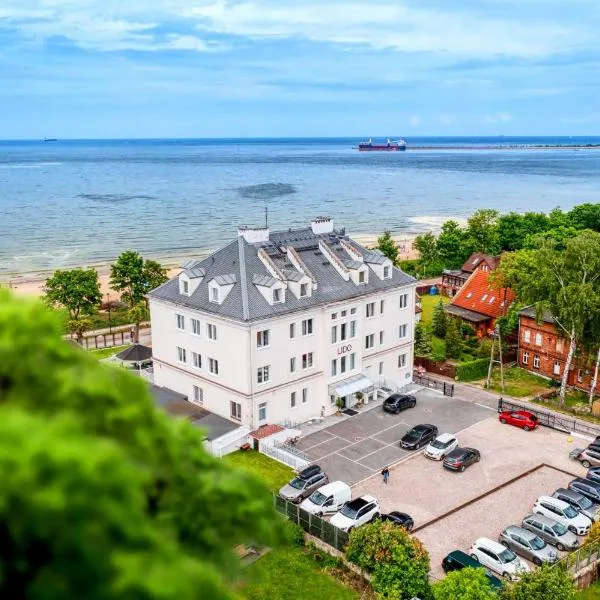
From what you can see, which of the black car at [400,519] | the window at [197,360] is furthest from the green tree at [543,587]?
the window at [197,360]

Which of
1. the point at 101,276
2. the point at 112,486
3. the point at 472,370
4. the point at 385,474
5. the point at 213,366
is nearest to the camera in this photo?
the point at 112,486

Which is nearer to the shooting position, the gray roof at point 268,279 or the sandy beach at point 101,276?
the gray roof at point 268,279

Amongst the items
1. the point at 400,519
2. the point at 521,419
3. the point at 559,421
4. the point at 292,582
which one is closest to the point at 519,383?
the point at 559,421

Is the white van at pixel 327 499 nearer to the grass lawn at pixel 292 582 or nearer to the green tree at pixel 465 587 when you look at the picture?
the grass lawn at pixel 292 582

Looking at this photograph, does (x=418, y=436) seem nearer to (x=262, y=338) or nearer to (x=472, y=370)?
(x=262, y=338)

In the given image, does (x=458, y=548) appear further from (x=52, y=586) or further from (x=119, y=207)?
(x=119, y=207)
